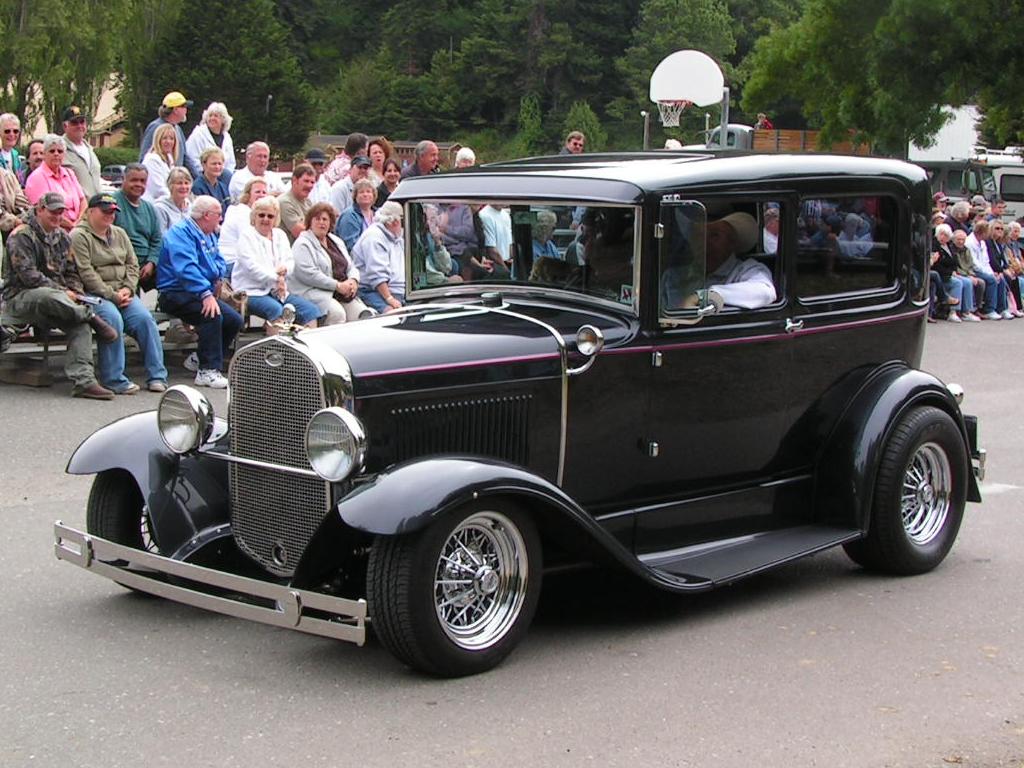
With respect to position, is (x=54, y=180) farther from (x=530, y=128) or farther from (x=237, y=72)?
(x=530, y=128)

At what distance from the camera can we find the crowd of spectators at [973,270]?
19375 millimetres

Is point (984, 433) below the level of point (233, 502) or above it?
below

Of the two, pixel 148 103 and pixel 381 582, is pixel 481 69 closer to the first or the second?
pixel 148 103

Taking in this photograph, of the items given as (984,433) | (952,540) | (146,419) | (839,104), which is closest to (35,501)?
(146,419)

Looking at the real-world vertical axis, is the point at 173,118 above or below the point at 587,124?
below

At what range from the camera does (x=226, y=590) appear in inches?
215

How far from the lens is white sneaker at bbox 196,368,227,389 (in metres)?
11.3

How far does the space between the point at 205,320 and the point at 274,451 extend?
19.9ft

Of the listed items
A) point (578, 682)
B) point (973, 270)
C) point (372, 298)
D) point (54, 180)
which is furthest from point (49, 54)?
point (578, 682)

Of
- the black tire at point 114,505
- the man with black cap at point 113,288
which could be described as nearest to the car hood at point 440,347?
the black tire at point 114,505

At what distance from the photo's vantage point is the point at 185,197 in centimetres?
1245

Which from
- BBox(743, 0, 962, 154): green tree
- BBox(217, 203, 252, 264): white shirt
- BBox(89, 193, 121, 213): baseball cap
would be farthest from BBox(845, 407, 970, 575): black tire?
BBox(743, 0, 962, 154): green tree

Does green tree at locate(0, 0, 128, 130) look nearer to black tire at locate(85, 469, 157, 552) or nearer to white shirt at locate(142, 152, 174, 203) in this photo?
white shirt at locate(142, 152, 174, 203)

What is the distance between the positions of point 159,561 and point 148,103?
241 feet
